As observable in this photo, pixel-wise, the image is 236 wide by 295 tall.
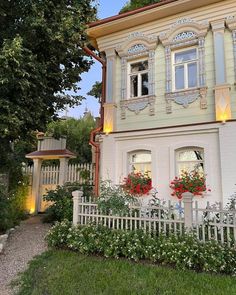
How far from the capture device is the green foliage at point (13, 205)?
26.3 feet

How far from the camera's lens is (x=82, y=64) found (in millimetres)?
11250

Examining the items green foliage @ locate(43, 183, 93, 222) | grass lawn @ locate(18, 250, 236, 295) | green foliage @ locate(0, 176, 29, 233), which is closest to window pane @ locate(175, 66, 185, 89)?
green foliage @ locate(43, 183, 93, 222)

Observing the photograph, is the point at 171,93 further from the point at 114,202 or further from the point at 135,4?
the point at 135,4

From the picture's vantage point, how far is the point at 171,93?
354 inches

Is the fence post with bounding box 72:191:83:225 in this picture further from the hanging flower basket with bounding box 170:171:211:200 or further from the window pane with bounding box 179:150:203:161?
the window pane with bounding box 179:150:203:161

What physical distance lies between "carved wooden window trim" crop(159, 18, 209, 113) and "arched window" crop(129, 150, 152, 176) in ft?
5.28

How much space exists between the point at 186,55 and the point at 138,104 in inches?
87.0

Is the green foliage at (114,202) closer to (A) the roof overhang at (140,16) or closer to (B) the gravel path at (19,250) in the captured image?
(B) the gravel path at (19,250)

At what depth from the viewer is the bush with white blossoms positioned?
5.34 meters

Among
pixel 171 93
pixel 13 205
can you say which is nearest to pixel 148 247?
pixel 171 93

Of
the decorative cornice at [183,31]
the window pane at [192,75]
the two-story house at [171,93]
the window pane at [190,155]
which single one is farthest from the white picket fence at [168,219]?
the decorative cornice at [183,31]

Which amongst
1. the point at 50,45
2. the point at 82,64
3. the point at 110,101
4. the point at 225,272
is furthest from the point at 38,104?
the point at 225,272

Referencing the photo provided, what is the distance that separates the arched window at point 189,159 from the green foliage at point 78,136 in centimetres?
1061

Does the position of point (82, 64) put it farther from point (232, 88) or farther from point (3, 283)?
point (3, 283)
